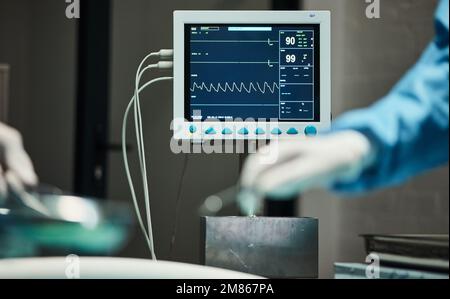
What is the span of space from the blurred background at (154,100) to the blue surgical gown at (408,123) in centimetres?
40

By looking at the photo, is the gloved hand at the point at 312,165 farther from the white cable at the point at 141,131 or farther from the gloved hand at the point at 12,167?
the white cable at the point at 141,131

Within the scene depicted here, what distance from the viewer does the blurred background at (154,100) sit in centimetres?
101

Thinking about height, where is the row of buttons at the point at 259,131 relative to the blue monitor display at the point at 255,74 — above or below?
below

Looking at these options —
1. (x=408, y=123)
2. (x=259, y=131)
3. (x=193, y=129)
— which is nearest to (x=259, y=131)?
(x=259, y=131)

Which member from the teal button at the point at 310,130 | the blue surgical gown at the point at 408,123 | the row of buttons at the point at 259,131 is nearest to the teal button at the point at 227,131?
the row of buttons at the point at 259,131

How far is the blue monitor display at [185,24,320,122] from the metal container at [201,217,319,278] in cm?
18

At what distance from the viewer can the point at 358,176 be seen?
0.46 meters

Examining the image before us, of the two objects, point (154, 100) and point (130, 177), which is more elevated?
point (154, 100)

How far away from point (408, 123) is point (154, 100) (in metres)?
0.71

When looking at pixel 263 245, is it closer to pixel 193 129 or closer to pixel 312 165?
pixel 193 129

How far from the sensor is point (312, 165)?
1.42ft

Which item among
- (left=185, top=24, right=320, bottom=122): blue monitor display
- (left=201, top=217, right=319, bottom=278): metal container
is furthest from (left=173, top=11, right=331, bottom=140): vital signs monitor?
Answer: (left=201, top=217, right=319, bottom=278): metal container

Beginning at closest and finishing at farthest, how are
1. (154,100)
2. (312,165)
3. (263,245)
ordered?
(312,165)
(263,245)
(154,100)
